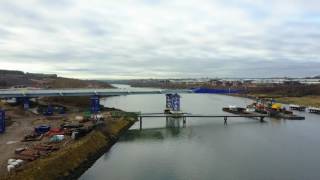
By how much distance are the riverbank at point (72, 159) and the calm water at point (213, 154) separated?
0.63 meters

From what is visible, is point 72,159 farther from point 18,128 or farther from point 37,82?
point 37,82

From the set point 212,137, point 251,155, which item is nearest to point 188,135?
point 212,137

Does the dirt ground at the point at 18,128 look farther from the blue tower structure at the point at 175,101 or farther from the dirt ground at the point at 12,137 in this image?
the blue tower structure at the point at 175,101

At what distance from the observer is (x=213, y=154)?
2511cm

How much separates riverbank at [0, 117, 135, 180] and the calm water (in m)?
0.63

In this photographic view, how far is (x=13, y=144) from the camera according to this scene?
Result: 24.1 metres

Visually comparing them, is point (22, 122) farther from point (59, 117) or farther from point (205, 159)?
point (205, 159)

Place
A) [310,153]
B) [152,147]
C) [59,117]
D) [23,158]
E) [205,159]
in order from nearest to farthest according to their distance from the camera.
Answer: [23,158], [205,159], [310,153], [152,147], [59,117]

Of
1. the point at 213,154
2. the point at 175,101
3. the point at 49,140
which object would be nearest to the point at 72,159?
the point at 49,140

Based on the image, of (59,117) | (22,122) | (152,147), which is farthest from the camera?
(59,117)

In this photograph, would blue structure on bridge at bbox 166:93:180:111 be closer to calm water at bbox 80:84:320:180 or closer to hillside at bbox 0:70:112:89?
calm water at bbox 80:84:320:180

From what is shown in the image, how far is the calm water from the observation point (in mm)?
20453

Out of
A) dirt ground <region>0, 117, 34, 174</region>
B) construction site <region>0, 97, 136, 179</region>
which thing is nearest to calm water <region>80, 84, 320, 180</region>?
construction site <region>0, 97, 136, 179</region>

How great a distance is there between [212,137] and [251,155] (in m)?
7.20
